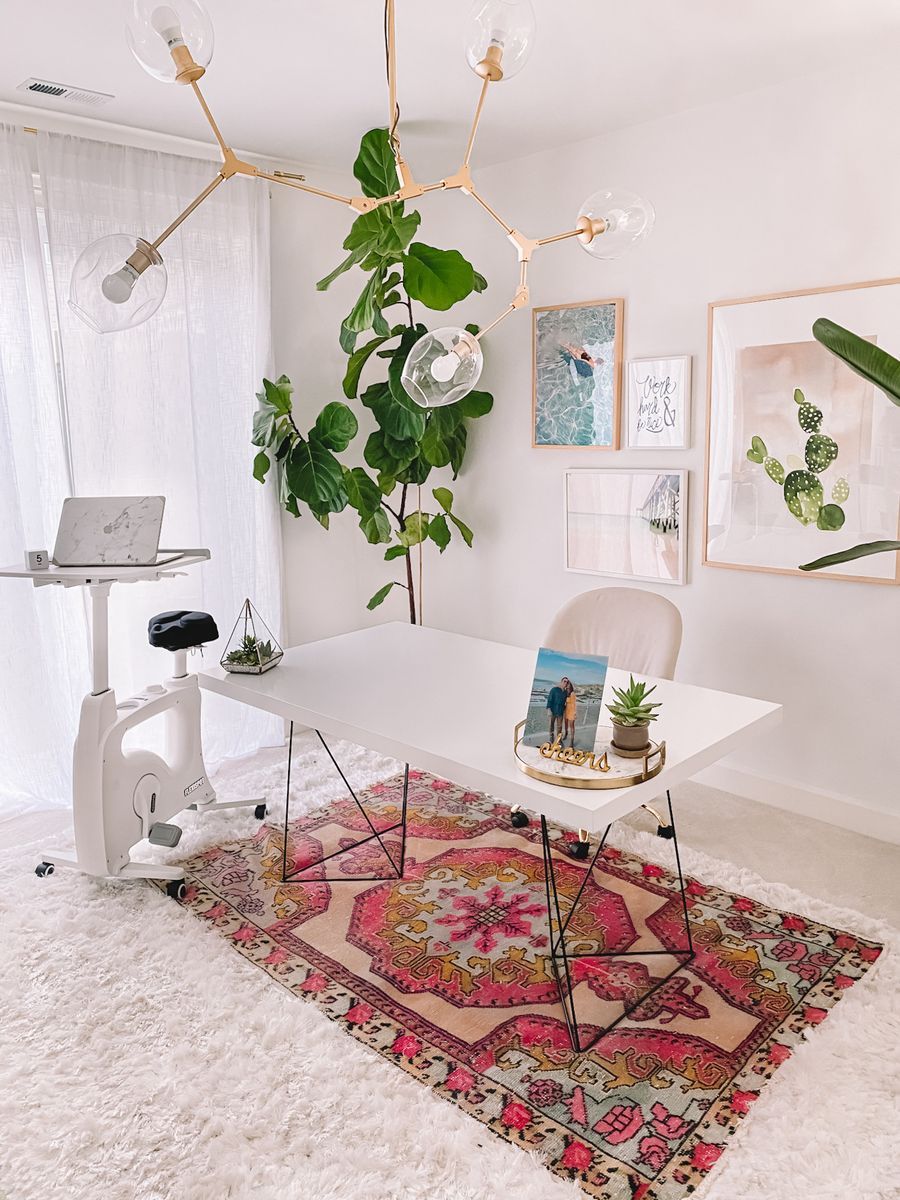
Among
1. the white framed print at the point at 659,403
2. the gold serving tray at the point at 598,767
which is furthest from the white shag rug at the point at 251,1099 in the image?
the white framed print at the point at 659,403

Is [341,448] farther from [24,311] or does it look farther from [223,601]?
[24,311]

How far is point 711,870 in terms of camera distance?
9.88ft

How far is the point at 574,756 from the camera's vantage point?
2041 millimetres

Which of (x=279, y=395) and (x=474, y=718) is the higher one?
(x=279, y=395)

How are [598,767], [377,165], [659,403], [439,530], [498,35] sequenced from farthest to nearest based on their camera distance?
1. [439,530]
2. [659,403]
3. [377,165]
4. [598,767]
5. [498,35]

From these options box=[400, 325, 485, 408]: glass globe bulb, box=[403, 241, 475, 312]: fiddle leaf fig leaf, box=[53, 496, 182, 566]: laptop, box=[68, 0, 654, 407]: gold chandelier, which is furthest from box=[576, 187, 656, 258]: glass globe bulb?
box=[53, 496, 182, 566]: laptop

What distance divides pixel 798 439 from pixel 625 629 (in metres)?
Result: 0.92

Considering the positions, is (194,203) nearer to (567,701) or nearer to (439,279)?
(439,279)

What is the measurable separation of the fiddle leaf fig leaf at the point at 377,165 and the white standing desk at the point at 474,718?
155 centimetres

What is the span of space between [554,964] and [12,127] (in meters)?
3.33

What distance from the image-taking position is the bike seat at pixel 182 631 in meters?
3.25

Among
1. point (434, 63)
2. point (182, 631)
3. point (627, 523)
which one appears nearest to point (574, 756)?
point (182, 631)

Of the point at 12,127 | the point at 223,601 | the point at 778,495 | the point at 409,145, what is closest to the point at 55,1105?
the point at 223,601

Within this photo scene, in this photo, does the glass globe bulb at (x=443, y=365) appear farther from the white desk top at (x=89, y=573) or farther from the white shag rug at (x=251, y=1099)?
the white shag rug at (x=251, y=1099)
